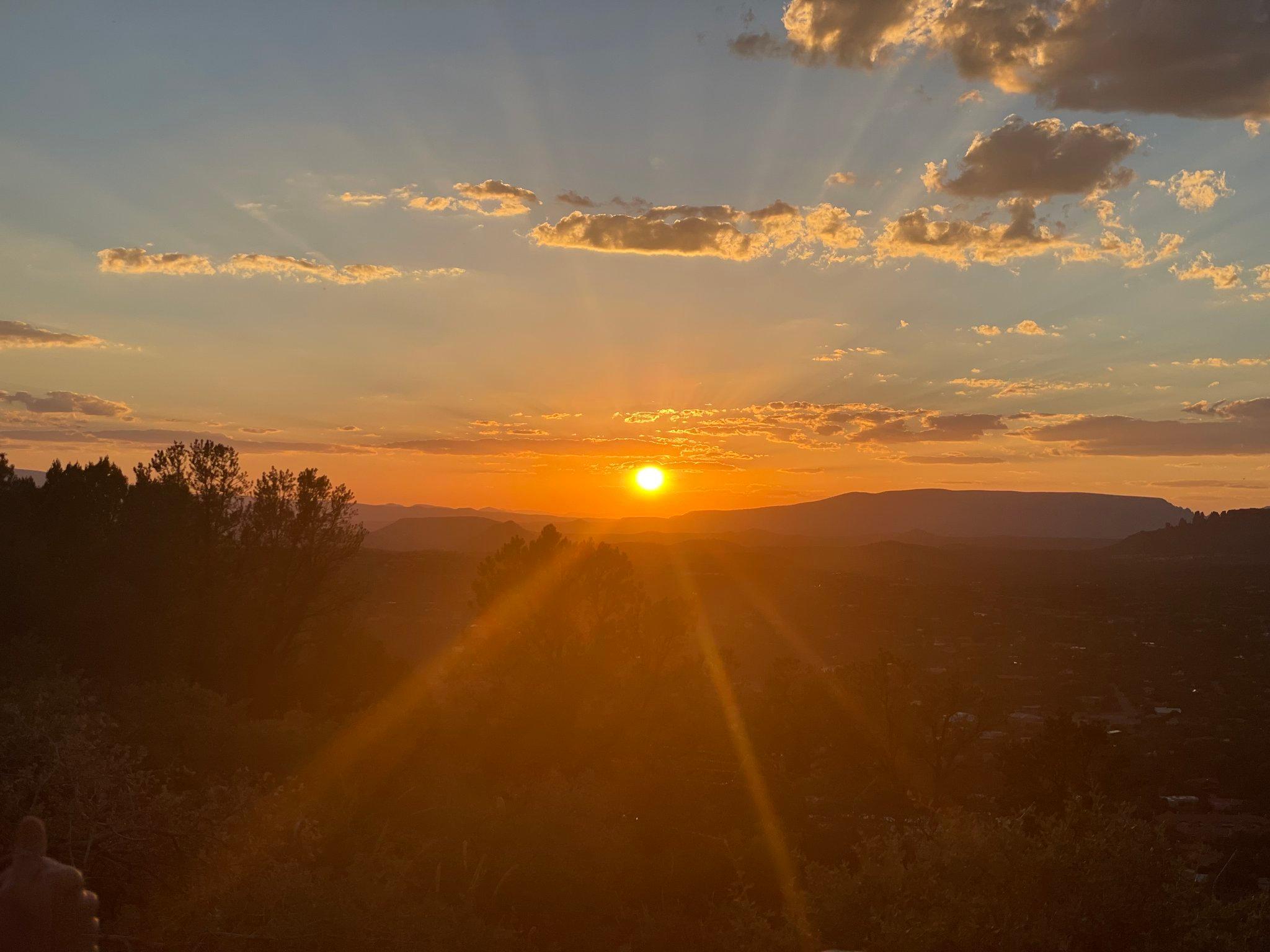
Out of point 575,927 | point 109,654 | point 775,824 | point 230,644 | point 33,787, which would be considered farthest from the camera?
point 230,644

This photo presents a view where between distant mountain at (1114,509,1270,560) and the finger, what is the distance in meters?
186

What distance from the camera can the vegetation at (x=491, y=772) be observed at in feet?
44.3

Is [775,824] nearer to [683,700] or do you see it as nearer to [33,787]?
[683,700]

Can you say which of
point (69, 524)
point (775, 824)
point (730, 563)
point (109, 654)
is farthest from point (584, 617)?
point (730, 563)

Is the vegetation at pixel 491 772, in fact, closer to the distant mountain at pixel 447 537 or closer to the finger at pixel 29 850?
the finger at pixel 29 850

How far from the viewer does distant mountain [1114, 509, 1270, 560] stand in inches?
6412

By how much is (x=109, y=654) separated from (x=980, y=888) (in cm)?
2702

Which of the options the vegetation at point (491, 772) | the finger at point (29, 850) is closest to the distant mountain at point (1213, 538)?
the vegetation at point (491, 772)

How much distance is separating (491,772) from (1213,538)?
18715 cm

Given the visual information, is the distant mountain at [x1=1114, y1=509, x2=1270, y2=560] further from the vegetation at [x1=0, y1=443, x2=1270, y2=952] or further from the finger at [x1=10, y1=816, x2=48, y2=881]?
the finger at [x1=10, y1=816, x2=48, y2=881]

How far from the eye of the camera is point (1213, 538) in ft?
567

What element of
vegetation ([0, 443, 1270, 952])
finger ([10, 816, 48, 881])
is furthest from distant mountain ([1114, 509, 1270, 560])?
finger ([10, 816, 48, 881])

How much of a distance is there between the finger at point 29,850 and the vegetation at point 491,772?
5.20 metres

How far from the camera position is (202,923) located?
12648 millimetres
